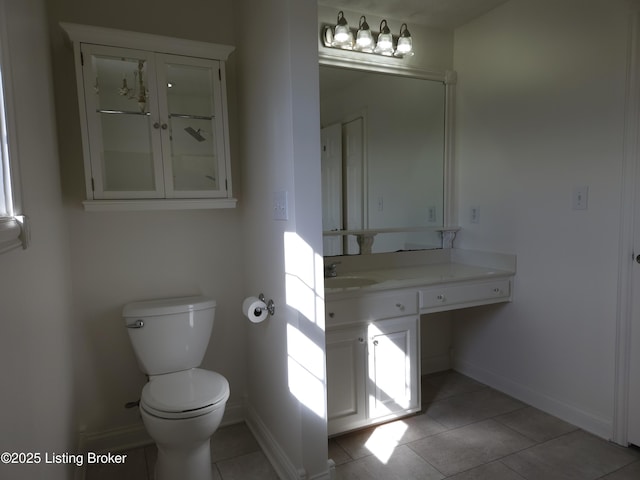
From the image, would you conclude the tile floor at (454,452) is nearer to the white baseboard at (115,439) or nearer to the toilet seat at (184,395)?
the white baseboard at (115,439)

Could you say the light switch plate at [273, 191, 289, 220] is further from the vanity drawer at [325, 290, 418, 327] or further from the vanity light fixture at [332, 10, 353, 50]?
the vanity light fixture at [332, 10, 353, 50]

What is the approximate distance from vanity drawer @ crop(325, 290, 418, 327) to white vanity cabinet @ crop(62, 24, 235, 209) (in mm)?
753

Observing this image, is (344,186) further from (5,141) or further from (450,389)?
(5,141)

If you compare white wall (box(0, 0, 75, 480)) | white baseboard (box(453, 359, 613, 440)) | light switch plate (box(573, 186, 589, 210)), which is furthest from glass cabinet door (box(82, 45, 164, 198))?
white baseboard (box(453, 359, 613, 440))

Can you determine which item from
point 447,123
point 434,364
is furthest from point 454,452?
point 447,123

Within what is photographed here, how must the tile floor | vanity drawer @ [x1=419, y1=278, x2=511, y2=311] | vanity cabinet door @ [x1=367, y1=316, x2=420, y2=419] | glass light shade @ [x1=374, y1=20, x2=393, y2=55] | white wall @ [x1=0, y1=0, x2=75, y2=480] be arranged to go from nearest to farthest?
white wall @ [x1=0, y1=0, x2=75, y2=480] → the tile floor → vanity cabinet door @ [x1=367, y1=316, x2=420, y2=419] → vanity drawer @ [x1=419, y1=278, x2=511, y2=311] → glass light shade @ [x1=374, y1=20, x2=393, y2=55]

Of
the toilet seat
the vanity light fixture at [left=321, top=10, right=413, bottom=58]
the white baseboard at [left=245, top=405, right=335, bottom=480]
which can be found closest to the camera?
the toilet seat

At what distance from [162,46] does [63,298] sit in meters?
1.19

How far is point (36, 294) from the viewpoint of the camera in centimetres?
117

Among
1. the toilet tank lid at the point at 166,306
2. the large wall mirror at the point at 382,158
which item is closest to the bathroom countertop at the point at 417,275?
the large wall mirror at the point at 382,158

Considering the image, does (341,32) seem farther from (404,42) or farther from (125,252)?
(125,252)

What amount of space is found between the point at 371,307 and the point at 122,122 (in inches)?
58.5

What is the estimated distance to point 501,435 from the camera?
86.0 inches

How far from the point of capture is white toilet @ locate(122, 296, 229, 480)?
5.32 feet
